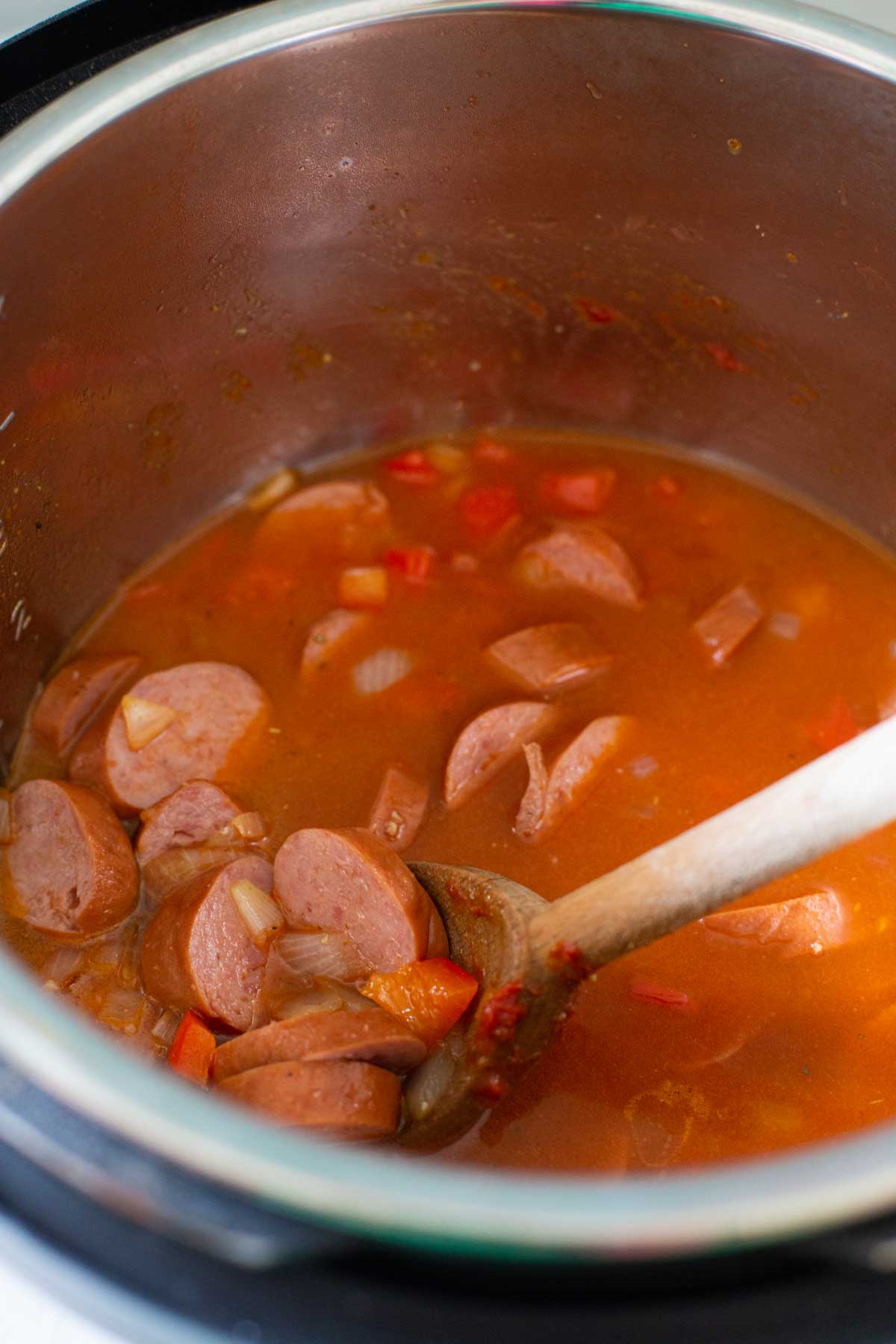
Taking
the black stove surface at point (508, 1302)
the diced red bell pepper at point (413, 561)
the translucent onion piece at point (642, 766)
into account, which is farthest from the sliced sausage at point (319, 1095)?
the diced red bell pepper at point (413, 561)

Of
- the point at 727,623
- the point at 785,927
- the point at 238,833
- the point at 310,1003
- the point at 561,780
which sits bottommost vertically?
the point at 310,1003

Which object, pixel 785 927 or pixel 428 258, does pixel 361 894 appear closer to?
pixel 785 927

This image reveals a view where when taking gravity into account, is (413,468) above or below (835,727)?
above

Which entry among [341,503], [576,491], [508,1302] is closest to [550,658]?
[576,491]

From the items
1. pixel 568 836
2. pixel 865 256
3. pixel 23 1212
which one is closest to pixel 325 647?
pixel 568 836

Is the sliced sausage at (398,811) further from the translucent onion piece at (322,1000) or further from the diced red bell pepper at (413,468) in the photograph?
the diced red bell pepper at (413,468)

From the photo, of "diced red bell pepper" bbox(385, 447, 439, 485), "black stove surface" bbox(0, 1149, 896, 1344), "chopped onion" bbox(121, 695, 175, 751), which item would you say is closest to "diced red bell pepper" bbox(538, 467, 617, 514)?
"diced red bell pepper" bbox(385, 447, 439, 485)
